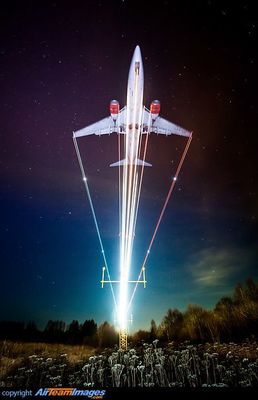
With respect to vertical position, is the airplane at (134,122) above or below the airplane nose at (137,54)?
below

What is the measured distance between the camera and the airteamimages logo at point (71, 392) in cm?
886

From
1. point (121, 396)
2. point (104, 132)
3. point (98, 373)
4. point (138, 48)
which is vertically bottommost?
point (121, 396)

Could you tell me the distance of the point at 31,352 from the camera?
22.9 metres

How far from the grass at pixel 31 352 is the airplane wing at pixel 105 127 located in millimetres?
17512

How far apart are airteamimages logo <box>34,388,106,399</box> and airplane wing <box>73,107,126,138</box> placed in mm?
15209

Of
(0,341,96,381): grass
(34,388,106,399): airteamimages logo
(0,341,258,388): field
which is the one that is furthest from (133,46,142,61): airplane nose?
(0,341,96,381): grass

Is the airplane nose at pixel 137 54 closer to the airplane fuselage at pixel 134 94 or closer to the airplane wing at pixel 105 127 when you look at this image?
the airplane fuselage at pixel 134 94

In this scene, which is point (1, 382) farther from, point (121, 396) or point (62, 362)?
point (121, 396)

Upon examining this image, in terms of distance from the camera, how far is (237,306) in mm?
40188

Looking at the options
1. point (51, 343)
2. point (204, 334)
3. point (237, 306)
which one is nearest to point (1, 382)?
point (51, 343)

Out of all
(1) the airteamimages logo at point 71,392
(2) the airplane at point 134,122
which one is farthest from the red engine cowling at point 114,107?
(1) the airteamimages logo at point 71,392

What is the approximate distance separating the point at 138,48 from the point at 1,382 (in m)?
23.9

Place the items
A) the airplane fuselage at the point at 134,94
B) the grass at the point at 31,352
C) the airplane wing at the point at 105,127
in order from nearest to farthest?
the airplane fuselage at the point at 134,94, the airplane wing at the point at 105,127, the grass at the point at 31,352

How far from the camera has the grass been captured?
20112 mm
